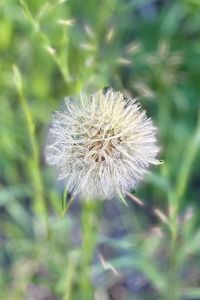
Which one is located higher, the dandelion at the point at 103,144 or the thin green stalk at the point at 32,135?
the thin green stalk at the point at 32,135

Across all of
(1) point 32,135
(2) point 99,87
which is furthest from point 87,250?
(2) point 99,87

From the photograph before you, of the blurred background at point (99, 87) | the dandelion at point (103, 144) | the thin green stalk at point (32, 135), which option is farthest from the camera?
the blurred background at point (99, 87)

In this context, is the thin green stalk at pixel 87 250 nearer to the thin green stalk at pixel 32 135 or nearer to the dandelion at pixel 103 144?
the thin green stalk at pixel 32 135

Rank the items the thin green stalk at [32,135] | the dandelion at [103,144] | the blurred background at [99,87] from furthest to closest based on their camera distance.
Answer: the blurred background at [99,87], the thin green stalk at [32,135], the dandelion at [103,144]

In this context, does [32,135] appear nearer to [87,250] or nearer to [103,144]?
[87,250]

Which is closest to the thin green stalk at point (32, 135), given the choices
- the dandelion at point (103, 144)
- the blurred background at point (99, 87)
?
the blurred background at point (99, 87)
